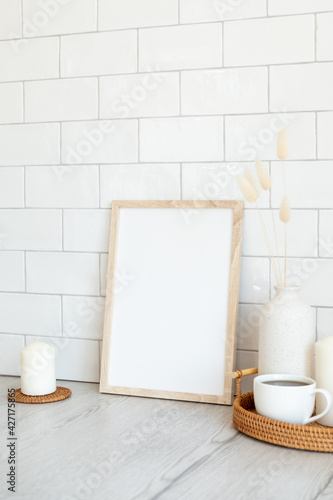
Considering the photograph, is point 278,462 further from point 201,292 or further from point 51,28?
point 51,28

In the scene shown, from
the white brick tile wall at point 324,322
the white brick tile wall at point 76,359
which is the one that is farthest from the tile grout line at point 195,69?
the white brick tile wall at point 76,359

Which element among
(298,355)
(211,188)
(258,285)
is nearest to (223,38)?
(211,188)

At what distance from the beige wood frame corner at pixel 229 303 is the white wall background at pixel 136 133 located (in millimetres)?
31

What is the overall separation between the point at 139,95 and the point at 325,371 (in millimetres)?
746

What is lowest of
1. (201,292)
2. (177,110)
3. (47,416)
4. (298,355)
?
(47,416)

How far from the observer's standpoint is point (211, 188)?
1408 mm

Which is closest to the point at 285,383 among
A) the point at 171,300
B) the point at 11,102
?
the point at 171,300

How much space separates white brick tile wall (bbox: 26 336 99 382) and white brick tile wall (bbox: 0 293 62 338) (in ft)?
0.10

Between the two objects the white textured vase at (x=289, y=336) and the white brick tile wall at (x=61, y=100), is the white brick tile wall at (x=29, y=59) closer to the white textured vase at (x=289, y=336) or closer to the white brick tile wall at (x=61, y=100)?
the white brick tile wall at (x=61, y=100)

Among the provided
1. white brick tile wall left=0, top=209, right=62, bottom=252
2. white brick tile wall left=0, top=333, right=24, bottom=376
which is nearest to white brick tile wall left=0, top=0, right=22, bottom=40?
white brick tile wall left=0, top=209, right=62, bottom=252

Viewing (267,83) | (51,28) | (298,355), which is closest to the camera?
(298,355)

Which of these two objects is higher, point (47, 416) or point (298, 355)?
point (298, 355)

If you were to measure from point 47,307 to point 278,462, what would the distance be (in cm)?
75

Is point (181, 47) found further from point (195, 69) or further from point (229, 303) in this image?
point (229, 303)
